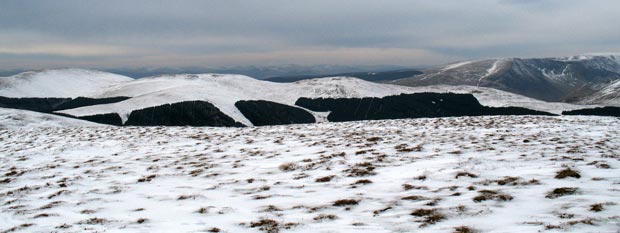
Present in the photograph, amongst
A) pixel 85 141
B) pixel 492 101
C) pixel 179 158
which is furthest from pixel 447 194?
pixel 492 101

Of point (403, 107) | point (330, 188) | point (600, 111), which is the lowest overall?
point (600, 111)

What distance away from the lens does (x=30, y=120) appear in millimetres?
42812

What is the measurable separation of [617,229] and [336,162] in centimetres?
867

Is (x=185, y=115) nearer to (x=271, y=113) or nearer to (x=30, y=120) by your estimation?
(x=271, y=113)

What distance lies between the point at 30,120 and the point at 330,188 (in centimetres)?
4614

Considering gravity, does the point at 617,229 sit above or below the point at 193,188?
above

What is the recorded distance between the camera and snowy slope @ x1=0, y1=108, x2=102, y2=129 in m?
40.5

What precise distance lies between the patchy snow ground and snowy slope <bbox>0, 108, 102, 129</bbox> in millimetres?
27337

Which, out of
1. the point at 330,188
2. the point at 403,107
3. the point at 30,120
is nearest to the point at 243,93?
the point at 403,107

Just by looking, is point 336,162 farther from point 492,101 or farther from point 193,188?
point 492,101

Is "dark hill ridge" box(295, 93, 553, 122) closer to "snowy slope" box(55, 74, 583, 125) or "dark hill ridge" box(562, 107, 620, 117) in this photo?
"snowy slope" box(55, 74, 583, 125)

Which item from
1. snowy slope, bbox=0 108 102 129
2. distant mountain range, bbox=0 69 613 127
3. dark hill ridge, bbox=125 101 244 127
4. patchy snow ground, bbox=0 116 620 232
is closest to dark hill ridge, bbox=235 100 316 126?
distant mountain range, bbox=0 69 613 127

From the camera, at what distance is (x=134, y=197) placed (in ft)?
34.7

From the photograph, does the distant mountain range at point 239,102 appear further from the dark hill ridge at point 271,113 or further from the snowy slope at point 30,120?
the snowy slope at point 30,120
